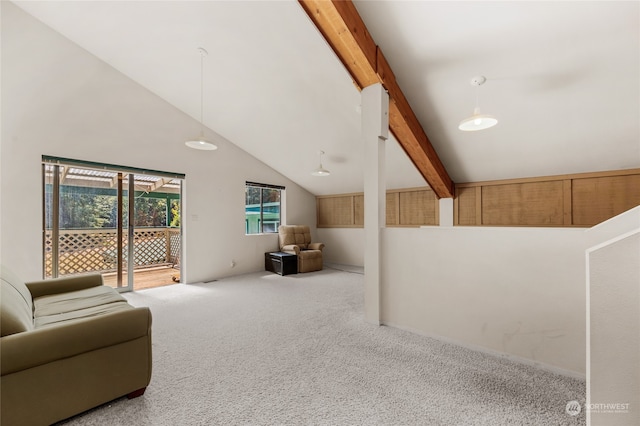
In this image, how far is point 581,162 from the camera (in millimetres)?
3969

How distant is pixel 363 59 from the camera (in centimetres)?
275

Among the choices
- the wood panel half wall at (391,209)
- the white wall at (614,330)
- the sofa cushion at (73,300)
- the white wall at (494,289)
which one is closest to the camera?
the white wall at (614,330)

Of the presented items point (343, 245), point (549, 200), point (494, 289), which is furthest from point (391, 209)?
point (494, 289)


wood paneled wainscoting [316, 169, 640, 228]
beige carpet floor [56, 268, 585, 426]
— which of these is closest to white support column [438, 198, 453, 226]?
wood paneled wainscoting [316, 169, 640, 228]

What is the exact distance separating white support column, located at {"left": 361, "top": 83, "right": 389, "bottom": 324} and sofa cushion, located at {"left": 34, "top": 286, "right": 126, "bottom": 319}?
2450 mm

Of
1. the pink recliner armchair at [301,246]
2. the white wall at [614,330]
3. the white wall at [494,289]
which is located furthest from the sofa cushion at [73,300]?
the pink recliner armchair at [301,246]

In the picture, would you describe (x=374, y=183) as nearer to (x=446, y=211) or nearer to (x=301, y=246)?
(x=446, y=211)

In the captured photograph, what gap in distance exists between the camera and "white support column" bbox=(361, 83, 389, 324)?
9.86 ft

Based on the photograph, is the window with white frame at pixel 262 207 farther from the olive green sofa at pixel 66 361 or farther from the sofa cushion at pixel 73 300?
the olive green sofa at pixel 66 361

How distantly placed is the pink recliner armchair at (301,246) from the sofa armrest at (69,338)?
4261 millimetres

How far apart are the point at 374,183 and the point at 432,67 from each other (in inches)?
60.6

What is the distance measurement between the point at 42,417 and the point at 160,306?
2.35m

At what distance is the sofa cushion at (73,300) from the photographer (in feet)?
7.00

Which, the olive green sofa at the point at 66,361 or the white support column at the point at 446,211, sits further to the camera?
the white support column at the point at 446,211
